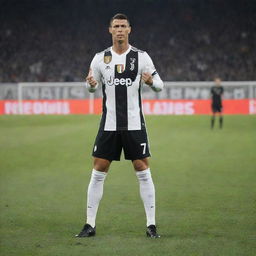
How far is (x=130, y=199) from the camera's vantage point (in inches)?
387

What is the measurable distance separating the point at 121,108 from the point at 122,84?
0.24 metres

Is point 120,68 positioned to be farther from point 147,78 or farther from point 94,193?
point 94,193

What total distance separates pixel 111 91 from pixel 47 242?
1.58m

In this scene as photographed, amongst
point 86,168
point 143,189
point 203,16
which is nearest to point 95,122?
point 86,168

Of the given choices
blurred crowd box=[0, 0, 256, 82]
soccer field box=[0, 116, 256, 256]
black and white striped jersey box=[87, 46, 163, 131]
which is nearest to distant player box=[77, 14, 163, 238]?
black and white striped jersey box=[87, 46, 163, 131]

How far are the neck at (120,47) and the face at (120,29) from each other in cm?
4

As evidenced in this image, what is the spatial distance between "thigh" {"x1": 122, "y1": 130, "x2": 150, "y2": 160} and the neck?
80 centimetres

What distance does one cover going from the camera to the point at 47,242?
6.64m

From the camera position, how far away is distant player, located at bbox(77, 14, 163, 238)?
22.6ft

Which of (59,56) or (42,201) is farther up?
(59,56)

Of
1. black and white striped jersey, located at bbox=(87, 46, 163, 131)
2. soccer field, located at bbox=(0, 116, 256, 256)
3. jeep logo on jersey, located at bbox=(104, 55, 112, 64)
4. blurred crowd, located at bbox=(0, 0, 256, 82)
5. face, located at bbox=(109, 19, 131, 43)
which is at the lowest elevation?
soccer field, located at bbox=(0, 116, 256, 256)

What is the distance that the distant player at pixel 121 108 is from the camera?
6887 millimetres

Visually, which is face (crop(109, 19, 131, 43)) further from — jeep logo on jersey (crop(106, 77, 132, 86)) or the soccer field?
the soccer field

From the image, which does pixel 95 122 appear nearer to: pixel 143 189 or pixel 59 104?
pixel 59 104
